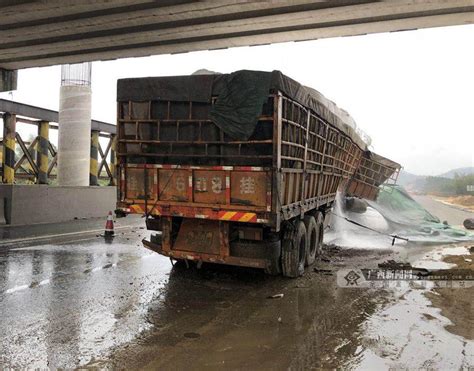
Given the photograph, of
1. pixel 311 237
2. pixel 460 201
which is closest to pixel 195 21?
pixel 311 237

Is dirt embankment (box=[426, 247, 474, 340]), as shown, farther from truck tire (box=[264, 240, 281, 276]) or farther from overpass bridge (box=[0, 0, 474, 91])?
overpass bridge (box=[0, 0, 474, 91])

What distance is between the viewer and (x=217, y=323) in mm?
4812

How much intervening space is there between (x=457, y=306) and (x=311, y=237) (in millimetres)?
3159

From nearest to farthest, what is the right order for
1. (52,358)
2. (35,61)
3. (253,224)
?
1. (52,358)
2. (253,224)
3. (35,61)

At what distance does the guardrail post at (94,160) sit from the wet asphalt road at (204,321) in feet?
44.1

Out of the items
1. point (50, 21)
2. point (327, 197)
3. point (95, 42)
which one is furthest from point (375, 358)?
point (95, 42)

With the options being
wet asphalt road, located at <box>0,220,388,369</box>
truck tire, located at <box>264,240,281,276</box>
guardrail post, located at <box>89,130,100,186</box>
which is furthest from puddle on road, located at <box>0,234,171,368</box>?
guardrail post, located at <box>89,130,100,186</box>

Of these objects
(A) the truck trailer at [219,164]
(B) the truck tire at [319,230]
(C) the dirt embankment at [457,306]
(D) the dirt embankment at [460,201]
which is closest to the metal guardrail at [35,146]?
(A) the truck trailer at [219,164]

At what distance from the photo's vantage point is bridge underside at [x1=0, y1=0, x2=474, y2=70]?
892cm

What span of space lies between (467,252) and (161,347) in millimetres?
8894

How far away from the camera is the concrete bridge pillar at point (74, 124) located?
16.8 metres

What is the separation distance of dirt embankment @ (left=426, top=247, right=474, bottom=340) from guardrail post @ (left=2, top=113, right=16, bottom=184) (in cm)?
1531

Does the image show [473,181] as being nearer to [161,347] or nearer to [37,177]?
[37,177]

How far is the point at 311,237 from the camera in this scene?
8250 millimetres
